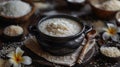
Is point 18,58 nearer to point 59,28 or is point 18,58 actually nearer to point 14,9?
point 59,28

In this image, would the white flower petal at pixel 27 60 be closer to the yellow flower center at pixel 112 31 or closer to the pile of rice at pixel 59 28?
the pile of rice at pixel 59 28

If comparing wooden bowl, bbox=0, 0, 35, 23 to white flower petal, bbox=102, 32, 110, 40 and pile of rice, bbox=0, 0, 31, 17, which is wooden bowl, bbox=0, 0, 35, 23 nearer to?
pile of rice, bbox=0, 0, 31, 17

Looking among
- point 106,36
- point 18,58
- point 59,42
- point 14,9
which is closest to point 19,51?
point 18,58

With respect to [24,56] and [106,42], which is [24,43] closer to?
[24,56]

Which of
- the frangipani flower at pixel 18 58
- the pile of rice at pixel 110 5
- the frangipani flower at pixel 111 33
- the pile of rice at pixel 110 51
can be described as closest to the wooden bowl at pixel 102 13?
the pile of rice at pixel 110 5

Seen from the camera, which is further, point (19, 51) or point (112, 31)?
point (112, 31)

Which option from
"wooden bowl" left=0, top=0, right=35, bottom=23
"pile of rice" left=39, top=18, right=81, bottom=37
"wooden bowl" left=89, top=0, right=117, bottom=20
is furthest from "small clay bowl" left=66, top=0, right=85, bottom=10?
"pile of rice" left=39, top=18, right=81, bottom=37
